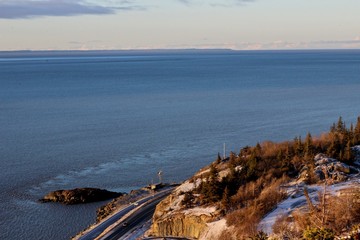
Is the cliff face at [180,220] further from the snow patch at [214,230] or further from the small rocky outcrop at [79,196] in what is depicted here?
the small rocky outcrop at [79,196]

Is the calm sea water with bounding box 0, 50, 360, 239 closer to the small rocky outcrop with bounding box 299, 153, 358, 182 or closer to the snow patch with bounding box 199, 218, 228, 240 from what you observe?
the snow patch with bounding box 199, 218, 228, 240

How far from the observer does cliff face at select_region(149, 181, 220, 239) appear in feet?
123

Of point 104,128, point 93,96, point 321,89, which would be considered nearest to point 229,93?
point 321,89

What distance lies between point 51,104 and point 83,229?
79.0m

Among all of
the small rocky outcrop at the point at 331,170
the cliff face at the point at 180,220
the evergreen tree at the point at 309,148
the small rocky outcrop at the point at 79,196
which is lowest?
the small rocky outcrop at the point at 79,196

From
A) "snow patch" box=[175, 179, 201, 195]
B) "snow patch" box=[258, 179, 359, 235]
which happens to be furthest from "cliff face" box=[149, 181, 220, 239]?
"snow patch" box=[258, 179, 359, 235]

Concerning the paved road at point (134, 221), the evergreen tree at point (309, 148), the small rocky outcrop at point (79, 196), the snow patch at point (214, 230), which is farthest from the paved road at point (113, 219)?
the evergreen tree at point (309, 148)

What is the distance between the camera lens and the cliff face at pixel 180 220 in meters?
37.6

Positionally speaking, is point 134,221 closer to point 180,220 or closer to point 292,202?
point 180,220

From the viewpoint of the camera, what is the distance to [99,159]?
67312 mm

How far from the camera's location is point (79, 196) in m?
54.4

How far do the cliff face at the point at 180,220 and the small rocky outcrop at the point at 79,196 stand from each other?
1338 cm

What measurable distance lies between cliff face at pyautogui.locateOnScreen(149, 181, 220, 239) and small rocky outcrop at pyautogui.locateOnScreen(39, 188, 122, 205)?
13383mm

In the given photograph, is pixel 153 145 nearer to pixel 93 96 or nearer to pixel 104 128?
pixel 104 128
